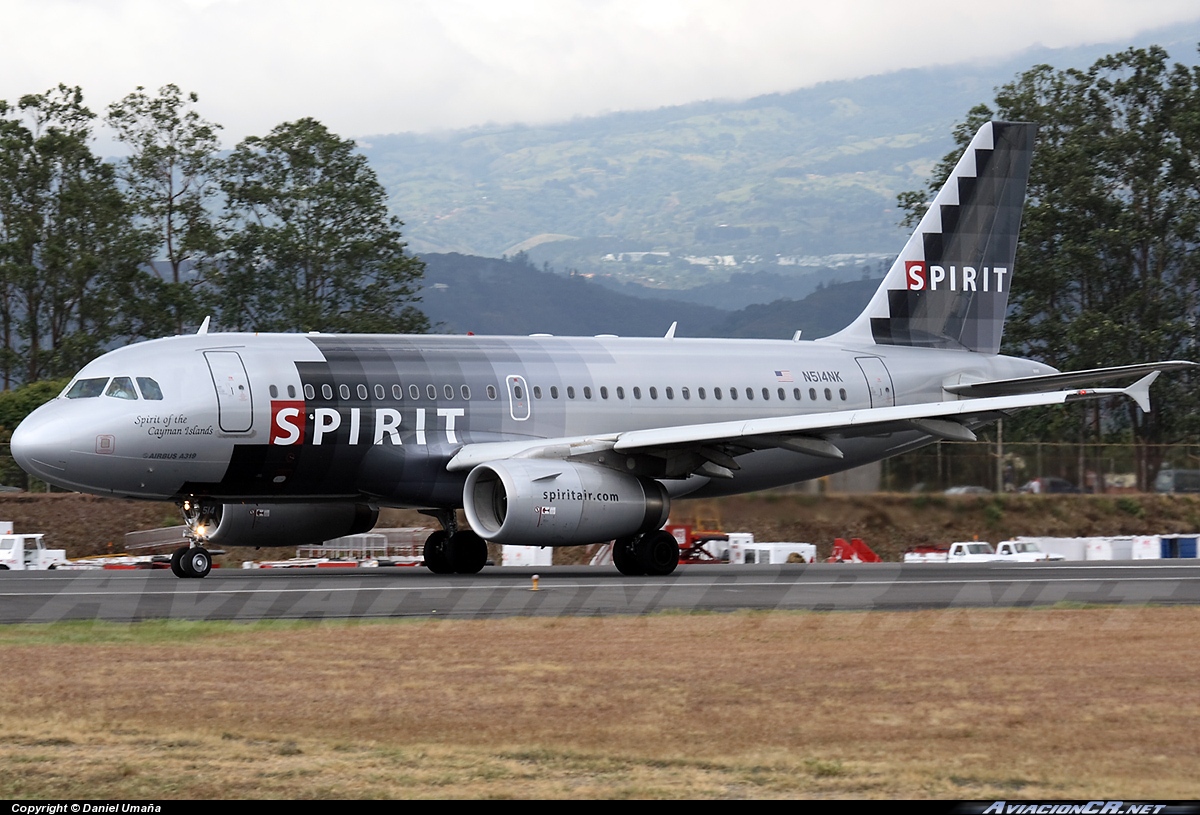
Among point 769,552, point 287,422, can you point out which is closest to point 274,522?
point 287,422

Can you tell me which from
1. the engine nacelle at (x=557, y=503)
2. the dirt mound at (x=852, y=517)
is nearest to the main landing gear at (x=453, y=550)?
the engine nacelle at (x=557, y=503)

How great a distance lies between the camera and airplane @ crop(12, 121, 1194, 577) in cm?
2680

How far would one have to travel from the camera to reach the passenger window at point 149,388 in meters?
27.0

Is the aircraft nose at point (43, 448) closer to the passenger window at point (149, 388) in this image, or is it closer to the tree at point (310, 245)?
the passenger window at point (149, 388)

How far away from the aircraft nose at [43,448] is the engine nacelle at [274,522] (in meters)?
2.88

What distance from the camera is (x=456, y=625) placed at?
19.2 meters

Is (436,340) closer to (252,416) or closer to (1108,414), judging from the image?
(252,416)

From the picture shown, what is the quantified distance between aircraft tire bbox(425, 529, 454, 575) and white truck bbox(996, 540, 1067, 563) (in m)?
13.2

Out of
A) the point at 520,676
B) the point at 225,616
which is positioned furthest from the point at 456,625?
the point at 520,676

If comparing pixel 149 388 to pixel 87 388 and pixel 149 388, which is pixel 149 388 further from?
pixel 87 388

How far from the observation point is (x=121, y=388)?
27.1 metres

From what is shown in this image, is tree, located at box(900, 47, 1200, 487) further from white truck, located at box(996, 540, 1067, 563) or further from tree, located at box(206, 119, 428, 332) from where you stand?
white truck, located at box(996, 540, 1067, 563)

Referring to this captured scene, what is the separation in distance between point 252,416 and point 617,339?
8.08 m

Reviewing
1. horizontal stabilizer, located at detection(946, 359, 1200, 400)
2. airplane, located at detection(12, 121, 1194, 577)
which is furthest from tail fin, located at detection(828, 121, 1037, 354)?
airplane, located at detection(12, 121, 1194, 577)
